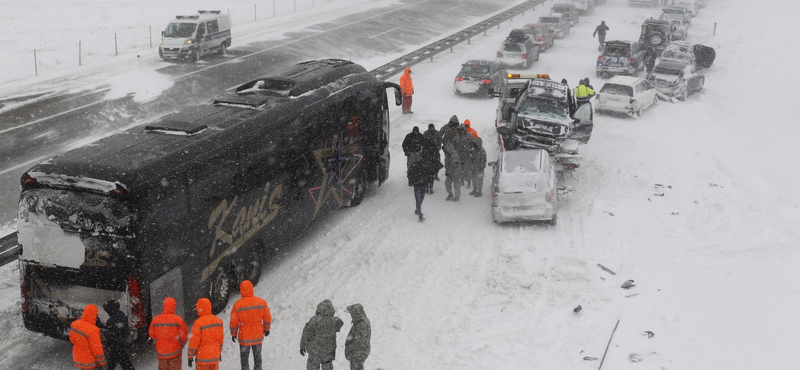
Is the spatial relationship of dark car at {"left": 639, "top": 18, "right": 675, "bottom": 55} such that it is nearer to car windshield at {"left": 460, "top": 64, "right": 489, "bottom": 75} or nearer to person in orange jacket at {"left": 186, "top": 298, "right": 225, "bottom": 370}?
car windshield at {"left": 460, "top": 64, "right": 489, "bottom": 75}

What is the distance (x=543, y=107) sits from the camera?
61.2 feet

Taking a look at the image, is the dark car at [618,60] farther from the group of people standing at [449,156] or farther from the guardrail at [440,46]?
the group of people standing at [449,156]

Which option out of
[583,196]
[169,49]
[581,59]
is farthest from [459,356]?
[581,59]

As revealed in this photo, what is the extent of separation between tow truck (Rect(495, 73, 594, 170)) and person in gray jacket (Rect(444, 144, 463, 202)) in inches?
103

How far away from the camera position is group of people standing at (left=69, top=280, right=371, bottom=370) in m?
8.21

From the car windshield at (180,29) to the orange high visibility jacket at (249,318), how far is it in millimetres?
25036

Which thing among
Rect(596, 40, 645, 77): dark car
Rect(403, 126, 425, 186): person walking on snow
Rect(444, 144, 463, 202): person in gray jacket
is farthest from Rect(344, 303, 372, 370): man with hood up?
Rect(596, 40, 645, 77): dark car

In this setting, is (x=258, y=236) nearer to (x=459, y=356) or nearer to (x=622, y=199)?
(x=459, y=356)

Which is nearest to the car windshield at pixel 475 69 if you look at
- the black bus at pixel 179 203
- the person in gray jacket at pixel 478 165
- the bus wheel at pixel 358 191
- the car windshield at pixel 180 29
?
the person in gray jacket at pixel 478 165

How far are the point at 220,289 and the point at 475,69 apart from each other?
58.4ft

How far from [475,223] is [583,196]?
3272 mm

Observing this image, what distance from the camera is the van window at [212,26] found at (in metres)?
31.9

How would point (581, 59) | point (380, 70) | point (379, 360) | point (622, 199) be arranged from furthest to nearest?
point (581, 59) → point (380, 70) → point (622, 199) → point (379, 360)

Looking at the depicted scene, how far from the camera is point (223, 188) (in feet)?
34.0
